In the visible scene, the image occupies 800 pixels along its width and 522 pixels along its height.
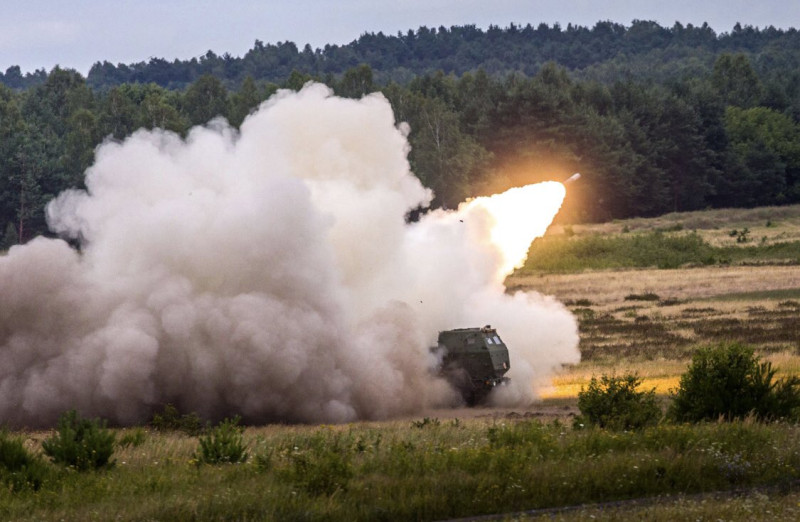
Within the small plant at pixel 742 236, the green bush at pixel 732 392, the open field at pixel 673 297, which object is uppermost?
the small plant at pixel 742 236

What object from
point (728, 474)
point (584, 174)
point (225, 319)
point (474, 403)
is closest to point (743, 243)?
point (584, 174)

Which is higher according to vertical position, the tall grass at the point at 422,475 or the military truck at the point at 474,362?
the military truck at the point at 474,362

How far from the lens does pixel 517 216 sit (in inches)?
1656

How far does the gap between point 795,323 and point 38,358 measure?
3119cm

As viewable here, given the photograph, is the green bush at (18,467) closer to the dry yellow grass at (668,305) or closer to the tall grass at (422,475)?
the tall grass at (422,475)

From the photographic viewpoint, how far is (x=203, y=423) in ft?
99.9

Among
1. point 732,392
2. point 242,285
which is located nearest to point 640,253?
point 242,285

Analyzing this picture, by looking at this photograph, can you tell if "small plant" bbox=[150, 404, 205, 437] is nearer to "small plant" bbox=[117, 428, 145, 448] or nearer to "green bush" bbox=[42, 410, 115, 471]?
Result: "small plant" bbox=[117, 428, 145, 448]

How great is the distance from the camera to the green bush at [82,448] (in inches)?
836

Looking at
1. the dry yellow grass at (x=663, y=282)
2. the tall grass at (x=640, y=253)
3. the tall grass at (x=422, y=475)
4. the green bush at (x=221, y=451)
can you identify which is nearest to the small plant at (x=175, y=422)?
the tall grass at (x=422, y=475)

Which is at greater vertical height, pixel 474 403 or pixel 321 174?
pixel 321 174

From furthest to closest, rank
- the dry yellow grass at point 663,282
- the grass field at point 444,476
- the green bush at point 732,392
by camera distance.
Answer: the dry yellow grass at point 663,282
the green bush at point 732,392
the grass field at point 444,476

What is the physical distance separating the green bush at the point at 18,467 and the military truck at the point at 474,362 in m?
16.1

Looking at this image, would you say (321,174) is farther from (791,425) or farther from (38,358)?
(791,425)
